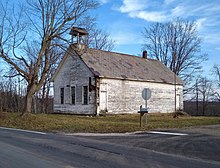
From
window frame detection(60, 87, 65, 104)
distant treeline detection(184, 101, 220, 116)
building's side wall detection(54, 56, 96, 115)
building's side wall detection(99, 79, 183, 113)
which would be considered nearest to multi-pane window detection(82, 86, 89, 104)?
building's side wall detection(54, 56, 96, 115)

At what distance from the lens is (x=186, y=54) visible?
179ft

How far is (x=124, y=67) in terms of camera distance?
117ft

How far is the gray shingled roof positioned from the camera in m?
32.6

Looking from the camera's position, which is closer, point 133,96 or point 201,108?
point 133,96

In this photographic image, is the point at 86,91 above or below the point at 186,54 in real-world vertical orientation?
below

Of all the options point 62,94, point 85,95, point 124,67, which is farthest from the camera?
point 62,94

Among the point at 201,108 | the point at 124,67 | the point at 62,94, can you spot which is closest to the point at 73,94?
the point at 62,94

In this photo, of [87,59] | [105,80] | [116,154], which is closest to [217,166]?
[116,154]

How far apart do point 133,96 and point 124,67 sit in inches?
153

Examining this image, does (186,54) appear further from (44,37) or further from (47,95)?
(44,37)

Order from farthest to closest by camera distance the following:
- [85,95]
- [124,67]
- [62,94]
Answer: [62,94] → [124,67] → [85,95]

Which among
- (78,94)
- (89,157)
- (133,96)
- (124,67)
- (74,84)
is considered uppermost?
(124,67)

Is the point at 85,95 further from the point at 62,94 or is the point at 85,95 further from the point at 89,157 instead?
the point at 89,157

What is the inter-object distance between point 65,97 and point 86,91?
13.1 feet
